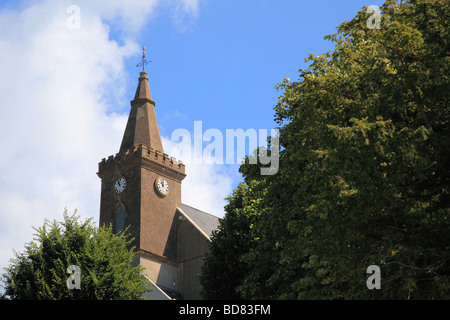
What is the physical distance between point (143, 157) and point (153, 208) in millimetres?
5123

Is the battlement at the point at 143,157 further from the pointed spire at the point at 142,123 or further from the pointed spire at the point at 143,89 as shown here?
the pointed spire at the point at 143,89

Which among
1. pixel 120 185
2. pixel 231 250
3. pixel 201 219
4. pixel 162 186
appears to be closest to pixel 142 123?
pixel 120 185

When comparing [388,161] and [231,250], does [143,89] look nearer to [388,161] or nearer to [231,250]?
[231,250]

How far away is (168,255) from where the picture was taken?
59.3 m

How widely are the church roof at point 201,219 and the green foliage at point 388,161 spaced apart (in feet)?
130

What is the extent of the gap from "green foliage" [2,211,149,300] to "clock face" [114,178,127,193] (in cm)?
2298

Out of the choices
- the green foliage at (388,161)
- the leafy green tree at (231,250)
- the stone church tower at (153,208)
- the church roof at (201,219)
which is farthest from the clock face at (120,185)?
the green foliage at (388,161)

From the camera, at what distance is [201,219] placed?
221 feet

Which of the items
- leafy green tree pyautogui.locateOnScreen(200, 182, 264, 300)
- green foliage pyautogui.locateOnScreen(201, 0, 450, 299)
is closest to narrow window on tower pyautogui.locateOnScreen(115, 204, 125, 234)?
leafy green tree pyautogui.locateOnScreen(200, 182, 264, 300)

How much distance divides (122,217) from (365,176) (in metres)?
43.8

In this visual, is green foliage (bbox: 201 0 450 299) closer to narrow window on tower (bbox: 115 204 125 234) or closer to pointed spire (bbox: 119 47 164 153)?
narrow window on tower (bbox: 115 204 125 234)

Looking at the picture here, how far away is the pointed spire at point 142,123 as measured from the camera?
6222cm

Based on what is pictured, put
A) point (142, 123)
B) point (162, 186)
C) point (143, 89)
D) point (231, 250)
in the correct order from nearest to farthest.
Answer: point (231, 250) < point (162, 186) < point (142, 123) < point (143, 89)

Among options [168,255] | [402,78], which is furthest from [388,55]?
[168,255]
